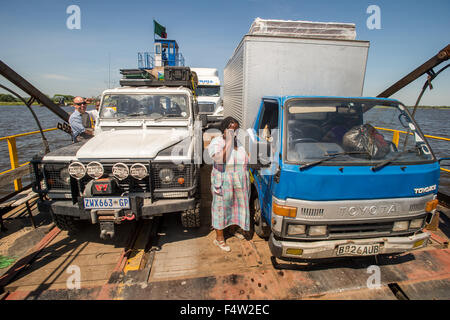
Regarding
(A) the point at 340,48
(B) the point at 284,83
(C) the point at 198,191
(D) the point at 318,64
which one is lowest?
(C) the point at 198,191

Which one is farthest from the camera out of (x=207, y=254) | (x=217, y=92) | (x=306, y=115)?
(x=217, y=92)

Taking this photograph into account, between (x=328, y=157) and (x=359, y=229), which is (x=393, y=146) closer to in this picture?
(x=328, y=157)

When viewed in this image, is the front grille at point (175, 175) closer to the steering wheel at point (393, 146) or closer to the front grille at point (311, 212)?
the front grille at point (311, 212)

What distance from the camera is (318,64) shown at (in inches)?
174

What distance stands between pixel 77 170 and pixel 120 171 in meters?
0.53

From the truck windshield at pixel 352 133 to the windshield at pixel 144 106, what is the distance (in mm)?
2436

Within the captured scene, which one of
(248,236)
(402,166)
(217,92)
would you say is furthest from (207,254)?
(217,92)

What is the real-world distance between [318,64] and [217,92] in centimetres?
1057

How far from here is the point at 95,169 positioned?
293 cm

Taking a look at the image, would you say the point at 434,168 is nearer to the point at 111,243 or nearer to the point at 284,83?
the point at 284,83

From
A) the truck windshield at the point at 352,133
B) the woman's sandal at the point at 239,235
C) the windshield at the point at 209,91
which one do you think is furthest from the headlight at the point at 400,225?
the windshield at the point at 209,91

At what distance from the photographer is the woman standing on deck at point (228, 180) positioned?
3111mm

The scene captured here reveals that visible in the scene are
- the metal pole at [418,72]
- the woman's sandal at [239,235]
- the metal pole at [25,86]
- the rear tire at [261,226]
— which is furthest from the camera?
the metal pole at [418,72]

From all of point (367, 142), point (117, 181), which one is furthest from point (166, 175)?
point (367, 142)
